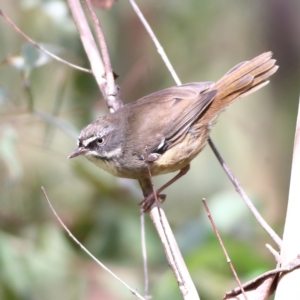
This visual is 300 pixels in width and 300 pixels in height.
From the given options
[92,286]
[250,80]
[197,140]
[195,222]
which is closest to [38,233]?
[92,286]

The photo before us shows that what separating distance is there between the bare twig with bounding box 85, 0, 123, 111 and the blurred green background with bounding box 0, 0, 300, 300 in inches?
14.9

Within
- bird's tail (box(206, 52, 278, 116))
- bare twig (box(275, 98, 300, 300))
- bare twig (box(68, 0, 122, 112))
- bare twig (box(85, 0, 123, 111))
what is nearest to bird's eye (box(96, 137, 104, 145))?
bare twig (box(85, 0, 123, 111))

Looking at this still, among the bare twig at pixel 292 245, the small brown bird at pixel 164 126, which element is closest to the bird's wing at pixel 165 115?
the small brown bird at pixel 164 126

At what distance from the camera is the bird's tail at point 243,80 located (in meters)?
3.05

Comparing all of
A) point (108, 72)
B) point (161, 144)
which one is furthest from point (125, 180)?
point (108, 72)

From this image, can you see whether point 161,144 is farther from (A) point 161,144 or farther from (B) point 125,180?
(B) point 125,180

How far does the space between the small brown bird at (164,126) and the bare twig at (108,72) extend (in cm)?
6

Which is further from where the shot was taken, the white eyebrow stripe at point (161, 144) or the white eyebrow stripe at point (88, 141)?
the white eyebrow stripe at point (161, 144)

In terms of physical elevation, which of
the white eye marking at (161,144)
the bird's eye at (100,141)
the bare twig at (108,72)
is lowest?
the white eye marking at (161,144)

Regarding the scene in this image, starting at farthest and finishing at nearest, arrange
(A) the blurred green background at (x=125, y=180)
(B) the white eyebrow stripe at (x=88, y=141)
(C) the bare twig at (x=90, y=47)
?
(A) the blurred green background at (x=125, y=180), (B) the white eyebrow stripe at (x=88, y=141), (C) the bare twig at (x=90, y=47)

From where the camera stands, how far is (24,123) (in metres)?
3.68

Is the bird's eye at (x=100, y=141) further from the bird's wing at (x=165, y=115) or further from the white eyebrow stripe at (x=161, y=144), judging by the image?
the white eyebrow stripe at (x=161, y=144)

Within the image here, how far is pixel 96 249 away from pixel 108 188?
0.47 m

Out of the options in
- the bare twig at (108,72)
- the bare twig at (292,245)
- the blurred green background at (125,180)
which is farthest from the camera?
the blurred green background at (125,180)
